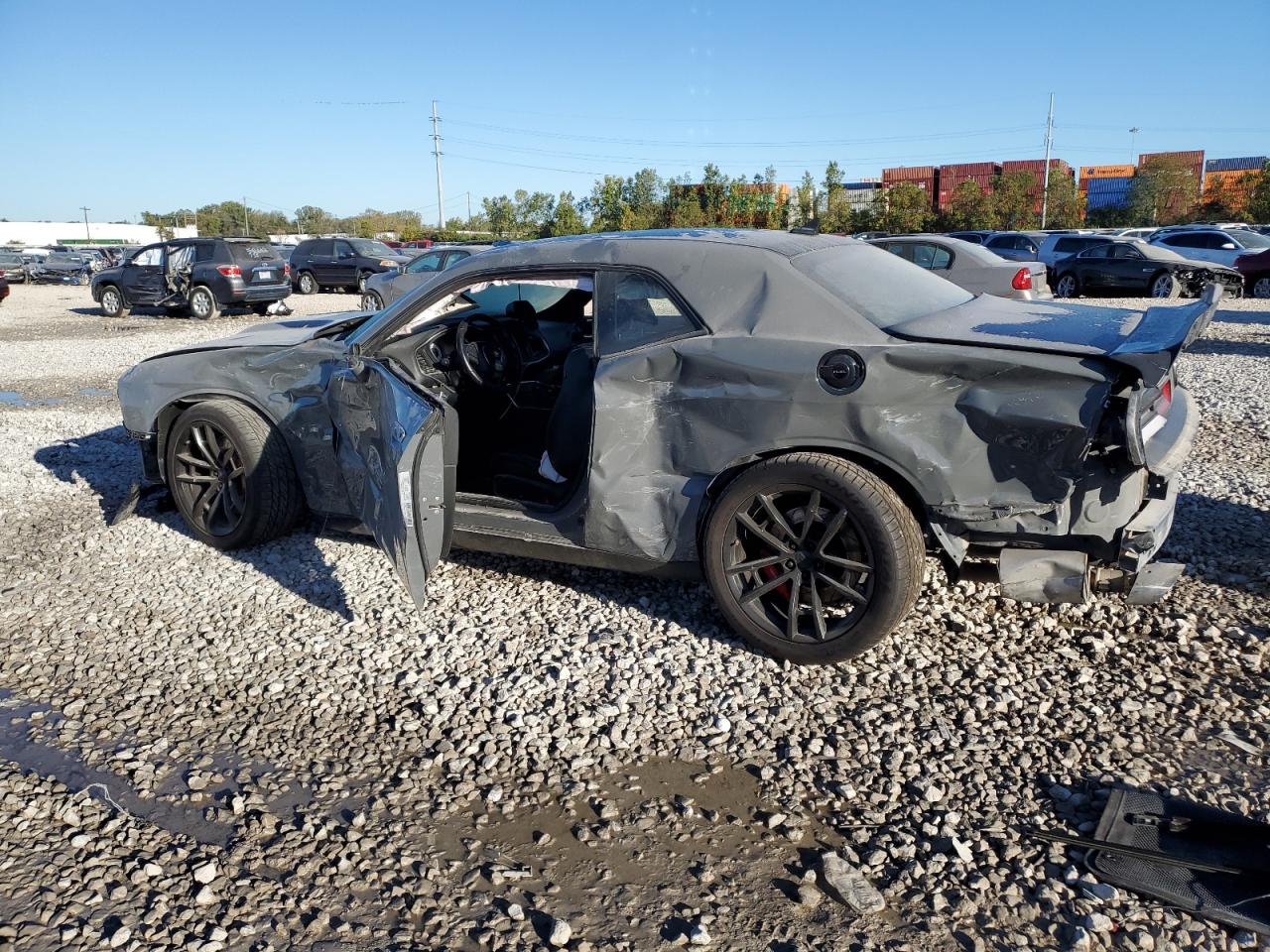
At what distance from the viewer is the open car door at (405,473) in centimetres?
365

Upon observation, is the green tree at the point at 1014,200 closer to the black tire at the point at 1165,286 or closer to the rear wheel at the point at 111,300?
the black tire at the point at 1165,286

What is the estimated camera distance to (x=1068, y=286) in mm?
21125

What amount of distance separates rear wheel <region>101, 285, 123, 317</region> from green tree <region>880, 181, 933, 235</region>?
33206mm

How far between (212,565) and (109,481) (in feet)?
7.35

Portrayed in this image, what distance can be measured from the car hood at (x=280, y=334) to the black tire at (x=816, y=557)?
2696 millimetres

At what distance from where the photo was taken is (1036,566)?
3.44 m

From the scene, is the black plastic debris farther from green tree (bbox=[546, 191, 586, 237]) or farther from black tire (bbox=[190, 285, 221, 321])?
green tree (bbox=[546, 191, 586, 237])

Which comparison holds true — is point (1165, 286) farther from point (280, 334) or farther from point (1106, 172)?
point (1106, 172)

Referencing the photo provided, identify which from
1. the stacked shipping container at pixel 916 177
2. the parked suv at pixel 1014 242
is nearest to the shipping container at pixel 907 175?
the stacked shipping container at pixel 916 177

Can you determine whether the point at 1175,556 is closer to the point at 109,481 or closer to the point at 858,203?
the point at 109,481

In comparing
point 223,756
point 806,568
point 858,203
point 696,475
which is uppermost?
point 858,203

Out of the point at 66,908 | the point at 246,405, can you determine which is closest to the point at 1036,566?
the point at 66,908

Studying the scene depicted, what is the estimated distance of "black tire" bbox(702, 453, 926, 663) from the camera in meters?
3.46

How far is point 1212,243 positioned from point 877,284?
20.9 meters
